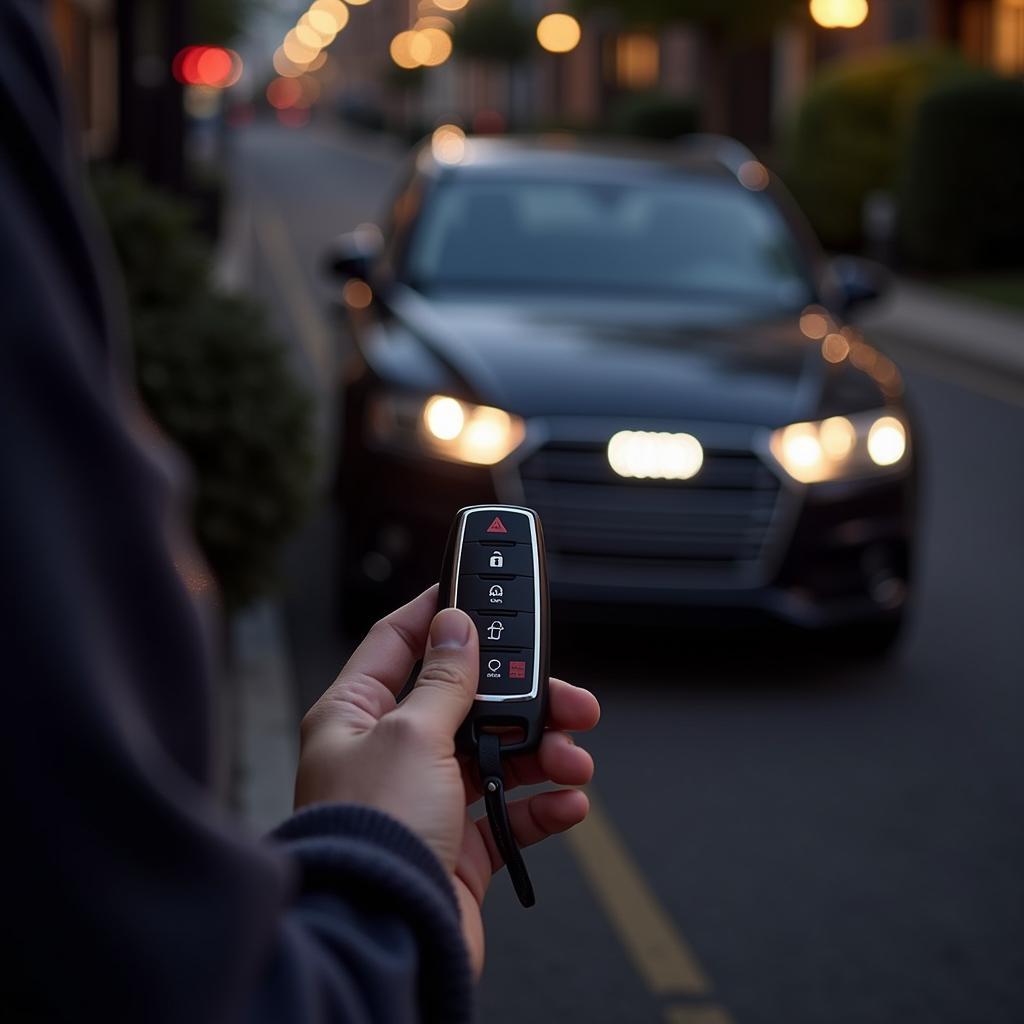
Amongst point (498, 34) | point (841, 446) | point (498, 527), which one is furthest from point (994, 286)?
point (498, 34)

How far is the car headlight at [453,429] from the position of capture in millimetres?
6031

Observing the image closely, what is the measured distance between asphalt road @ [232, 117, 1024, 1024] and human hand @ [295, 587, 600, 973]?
255 cm

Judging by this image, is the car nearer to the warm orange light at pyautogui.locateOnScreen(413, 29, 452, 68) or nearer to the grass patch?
the grass patch

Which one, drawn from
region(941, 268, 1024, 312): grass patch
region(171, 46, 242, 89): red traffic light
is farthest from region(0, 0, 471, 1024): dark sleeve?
region(941, 268, 1024, 312): grass patch

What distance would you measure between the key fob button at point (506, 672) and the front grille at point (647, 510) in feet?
14.9

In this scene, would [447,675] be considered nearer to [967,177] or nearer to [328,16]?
[967,177]

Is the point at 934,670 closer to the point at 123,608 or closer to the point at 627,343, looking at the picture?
the point at 627,343

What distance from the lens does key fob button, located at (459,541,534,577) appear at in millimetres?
→ 1510

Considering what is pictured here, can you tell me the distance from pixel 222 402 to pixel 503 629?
4932mm

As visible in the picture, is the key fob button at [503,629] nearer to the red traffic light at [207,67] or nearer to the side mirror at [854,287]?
the side mirror at [854,287]

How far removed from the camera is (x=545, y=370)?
6.22 meters

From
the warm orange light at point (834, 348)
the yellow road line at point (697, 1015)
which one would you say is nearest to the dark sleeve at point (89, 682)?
the yellow road line at point (697, 1015)

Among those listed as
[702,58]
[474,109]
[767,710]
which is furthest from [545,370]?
[474,109]

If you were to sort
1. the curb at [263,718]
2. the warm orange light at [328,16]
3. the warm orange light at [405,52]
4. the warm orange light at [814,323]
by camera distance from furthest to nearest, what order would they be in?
the warm orange light at [328,16]
the warm orange light at [405,52]
the warm orange light at [814,323]
the curb at [263,718]
